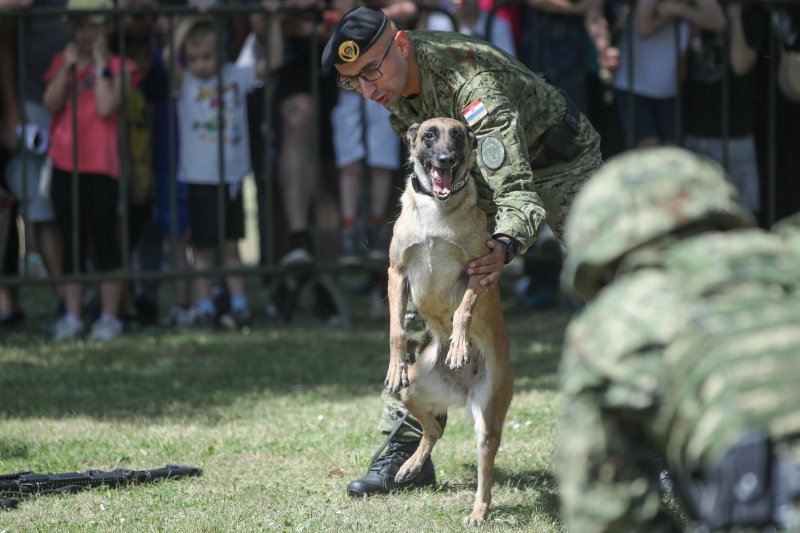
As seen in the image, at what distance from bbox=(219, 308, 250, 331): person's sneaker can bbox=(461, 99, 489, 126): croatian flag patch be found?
4.47 metres

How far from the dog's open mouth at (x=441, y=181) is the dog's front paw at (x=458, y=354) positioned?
24.1 inches

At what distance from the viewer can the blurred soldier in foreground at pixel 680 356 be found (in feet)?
7.64

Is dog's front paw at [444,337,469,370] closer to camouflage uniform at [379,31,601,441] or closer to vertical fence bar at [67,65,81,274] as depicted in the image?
camouflage uniform at [379,31,601,441]

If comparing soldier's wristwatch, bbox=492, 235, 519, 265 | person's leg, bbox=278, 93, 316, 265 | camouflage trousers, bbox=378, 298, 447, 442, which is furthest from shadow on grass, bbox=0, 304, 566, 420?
soldier's wristwatch, bbox=492, 235, 519, 265

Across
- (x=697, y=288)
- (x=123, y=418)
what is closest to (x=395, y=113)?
(x=123, y=418)

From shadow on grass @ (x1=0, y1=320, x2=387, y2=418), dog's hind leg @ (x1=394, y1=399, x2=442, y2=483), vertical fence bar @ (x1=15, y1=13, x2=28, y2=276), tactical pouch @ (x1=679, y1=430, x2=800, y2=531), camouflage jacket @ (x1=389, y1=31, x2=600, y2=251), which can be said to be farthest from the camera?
vertical fence bar @ (x1=15, y1=13, x2=28, y2=276)

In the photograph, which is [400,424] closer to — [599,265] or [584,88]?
[599,265]

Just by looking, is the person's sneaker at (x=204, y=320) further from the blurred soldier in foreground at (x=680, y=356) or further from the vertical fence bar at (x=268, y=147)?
the blurred soldier in foreground at (x=680, y=356)

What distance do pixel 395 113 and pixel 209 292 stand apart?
4.17 meters

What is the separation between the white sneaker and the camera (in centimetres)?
848

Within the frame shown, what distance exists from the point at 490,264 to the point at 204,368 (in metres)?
3.62

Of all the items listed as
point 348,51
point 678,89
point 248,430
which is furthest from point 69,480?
point 678,89

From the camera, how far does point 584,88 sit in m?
8.88

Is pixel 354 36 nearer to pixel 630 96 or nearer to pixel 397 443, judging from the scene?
pixel 397 443
